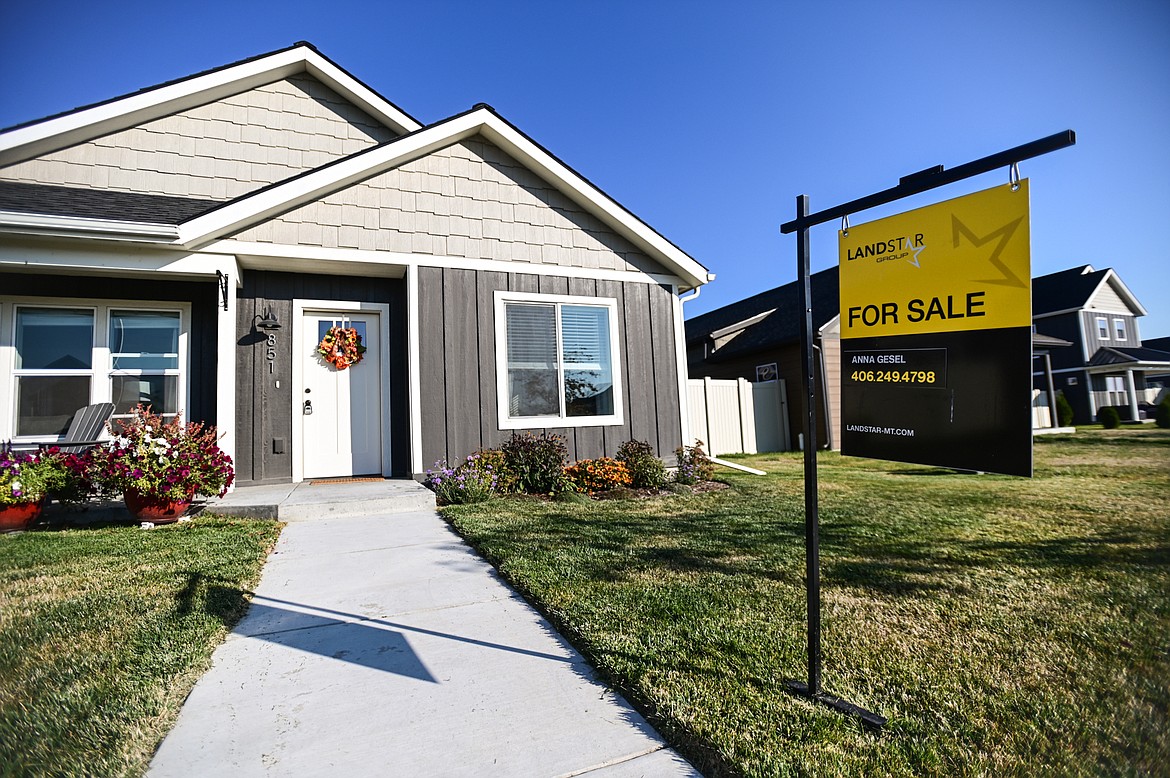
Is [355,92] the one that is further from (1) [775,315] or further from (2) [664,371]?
(1) [775,315]

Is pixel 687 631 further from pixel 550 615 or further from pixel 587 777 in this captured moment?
pixel 587 777

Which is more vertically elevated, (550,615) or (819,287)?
(819,287)

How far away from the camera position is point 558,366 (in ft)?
24.8

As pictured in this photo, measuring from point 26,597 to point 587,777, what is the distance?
3.46m

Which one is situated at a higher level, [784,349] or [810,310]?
[784,349]

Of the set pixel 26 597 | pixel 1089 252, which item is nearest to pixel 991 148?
pixel 1089 252

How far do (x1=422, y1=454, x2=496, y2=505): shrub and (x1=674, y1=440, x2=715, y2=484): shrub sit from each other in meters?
2.62

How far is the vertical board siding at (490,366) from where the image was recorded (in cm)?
693

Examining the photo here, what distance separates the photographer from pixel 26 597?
308 centimetres

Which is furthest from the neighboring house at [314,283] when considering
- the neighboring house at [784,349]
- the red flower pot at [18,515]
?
the neighboring house at [784,349]

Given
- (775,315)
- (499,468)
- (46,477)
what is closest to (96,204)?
(46,477)

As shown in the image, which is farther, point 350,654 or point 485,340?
point 485,340

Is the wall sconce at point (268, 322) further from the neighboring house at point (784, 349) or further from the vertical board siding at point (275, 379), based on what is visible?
the neighboring house at point (784, 349)

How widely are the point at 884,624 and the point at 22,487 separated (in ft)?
21.7
